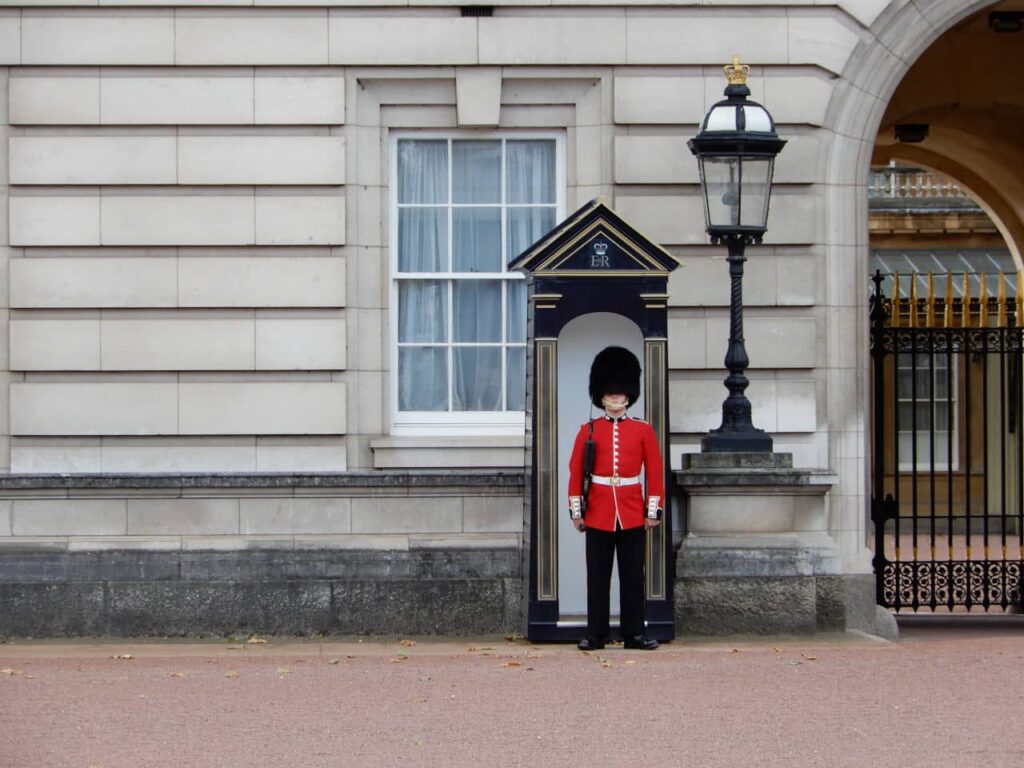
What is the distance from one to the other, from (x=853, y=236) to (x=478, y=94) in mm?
2285

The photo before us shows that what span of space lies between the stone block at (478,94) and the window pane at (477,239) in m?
0.56

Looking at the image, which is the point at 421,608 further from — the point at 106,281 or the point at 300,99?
the point at 300,99

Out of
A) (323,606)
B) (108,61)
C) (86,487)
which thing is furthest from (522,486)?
(108,61)

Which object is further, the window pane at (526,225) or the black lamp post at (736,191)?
the window pane at (526,225)

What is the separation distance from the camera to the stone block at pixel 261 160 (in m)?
12.0

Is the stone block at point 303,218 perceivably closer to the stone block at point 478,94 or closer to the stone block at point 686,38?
the stone block at point 478,94

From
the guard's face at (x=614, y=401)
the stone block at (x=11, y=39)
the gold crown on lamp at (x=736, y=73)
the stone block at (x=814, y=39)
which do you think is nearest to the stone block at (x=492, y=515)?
the guard's face at (x=614, y=401)

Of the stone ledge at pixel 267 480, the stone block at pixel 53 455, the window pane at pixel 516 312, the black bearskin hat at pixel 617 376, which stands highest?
the window pane at pixel 516 312

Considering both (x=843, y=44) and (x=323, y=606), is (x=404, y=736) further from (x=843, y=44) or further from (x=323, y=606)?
(x=843, y=44)

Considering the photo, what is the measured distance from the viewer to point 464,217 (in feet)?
40.8

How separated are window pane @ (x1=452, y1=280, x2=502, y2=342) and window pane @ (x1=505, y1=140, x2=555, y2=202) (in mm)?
534

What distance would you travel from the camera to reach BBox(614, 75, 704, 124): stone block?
12.1 m

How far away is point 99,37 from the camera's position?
12.0m

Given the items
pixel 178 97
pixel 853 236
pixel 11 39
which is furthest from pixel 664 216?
pixel 11 39
